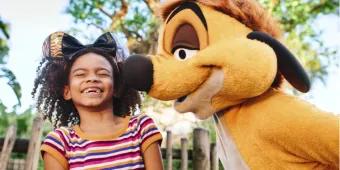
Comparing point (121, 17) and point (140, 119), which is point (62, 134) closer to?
point (140, 119)

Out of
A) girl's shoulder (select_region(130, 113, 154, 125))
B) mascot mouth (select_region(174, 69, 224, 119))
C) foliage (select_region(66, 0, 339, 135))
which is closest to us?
mascot mouth (select_region(174, 69, 224, 119))

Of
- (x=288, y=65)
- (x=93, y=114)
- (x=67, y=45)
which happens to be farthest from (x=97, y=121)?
(x=288, y=65)

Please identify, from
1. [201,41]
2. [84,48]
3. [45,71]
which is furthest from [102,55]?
[201,41]

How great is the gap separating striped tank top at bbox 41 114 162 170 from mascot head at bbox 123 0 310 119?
367mm

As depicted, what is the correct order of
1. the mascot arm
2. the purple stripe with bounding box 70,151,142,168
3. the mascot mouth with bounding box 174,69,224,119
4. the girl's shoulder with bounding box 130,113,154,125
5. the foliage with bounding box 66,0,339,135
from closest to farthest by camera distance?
the mascot arm, the mascot mouth with bounding box 174,69,224,119, the purple stripe with bounding box 70,151,142,168, the girl's shoulder with bounding box 130,113,154,125, the foliage with bounding box 66,0,339,135

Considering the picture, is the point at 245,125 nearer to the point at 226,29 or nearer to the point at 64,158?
the point at 226,29

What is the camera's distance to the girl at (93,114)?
1.43m

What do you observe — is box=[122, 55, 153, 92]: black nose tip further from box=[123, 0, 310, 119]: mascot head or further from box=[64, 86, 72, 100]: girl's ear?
box=[64, 86, 72, 100]: girl's ear

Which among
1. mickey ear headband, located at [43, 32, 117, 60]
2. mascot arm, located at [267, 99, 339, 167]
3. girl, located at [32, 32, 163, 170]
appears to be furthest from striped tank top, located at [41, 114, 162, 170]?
mascot arm, located at [267, 99, 339, 167]

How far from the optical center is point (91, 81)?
1.46m

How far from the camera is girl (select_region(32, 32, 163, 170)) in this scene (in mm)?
1429

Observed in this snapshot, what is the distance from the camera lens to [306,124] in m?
0.97

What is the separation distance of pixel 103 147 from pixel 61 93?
1.03 feet

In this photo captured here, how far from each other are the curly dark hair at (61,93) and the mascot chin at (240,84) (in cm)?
44
